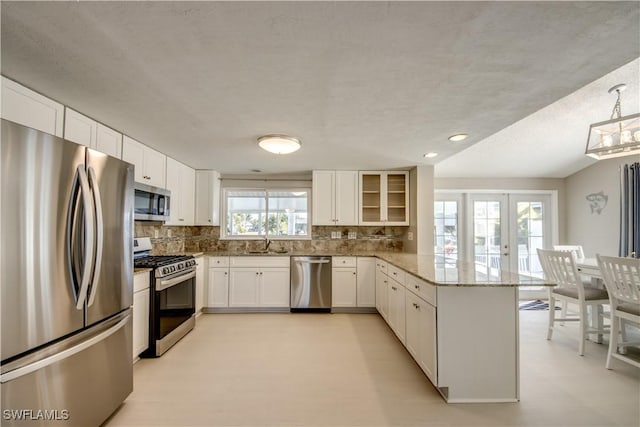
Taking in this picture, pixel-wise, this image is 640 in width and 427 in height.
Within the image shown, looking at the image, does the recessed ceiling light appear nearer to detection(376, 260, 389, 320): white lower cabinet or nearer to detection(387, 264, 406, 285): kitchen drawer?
detection(387, 264, 406, 285): kitchen drawer

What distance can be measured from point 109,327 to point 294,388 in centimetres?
136

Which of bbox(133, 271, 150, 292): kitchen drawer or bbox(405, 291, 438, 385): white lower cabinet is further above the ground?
bbox(133, 271, 150, 292): kitchen drawer

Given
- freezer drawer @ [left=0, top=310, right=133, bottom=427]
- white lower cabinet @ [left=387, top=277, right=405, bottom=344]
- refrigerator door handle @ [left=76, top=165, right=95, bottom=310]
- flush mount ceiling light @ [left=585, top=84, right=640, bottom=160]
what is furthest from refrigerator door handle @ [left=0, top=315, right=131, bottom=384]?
flush mount ceiling light @ [left=585, top=84, right=640, bottom=160]

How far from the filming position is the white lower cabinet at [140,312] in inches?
101

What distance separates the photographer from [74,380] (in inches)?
59.2

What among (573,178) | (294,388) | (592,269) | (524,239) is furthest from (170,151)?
(573,178)

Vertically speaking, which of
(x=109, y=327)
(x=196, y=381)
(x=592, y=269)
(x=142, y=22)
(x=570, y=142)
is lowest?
(x=196, y=381)

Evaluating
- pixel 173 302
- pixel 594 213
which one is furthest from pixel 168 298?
pixel 594 213

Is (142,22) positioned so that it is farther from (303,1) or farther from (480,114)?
(480,114)

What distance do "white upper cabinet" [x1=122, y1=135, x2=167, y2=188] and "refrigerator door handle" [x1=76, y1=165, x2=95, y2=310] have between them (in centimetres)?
140

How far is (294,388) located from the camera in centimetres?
224

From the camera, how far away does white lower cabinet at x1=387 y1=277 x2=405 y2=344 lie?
2.88 meters

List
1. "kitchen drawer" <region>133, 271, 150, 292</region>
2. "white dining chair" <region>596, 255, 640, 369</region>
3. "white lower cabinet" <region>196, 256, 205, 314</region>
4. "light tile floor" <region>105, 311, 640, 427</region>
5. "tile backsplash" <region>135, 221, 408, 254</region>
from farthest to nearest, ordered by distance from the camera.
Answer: "tile backsplash" <region>135, 221, 408, 254</region> → "white lower cabinet" <region>196, 256, 205, 314</region> → "kitchen drawer" <region>133, 271, 150, 292</region> → "white dining chair" <region>596, 255, 640, 369</region> → "light tile floor" <region>105, 311, 640, 427</region>

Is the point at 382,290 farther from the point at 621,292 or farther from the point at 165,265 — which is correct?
the point at 165,265
